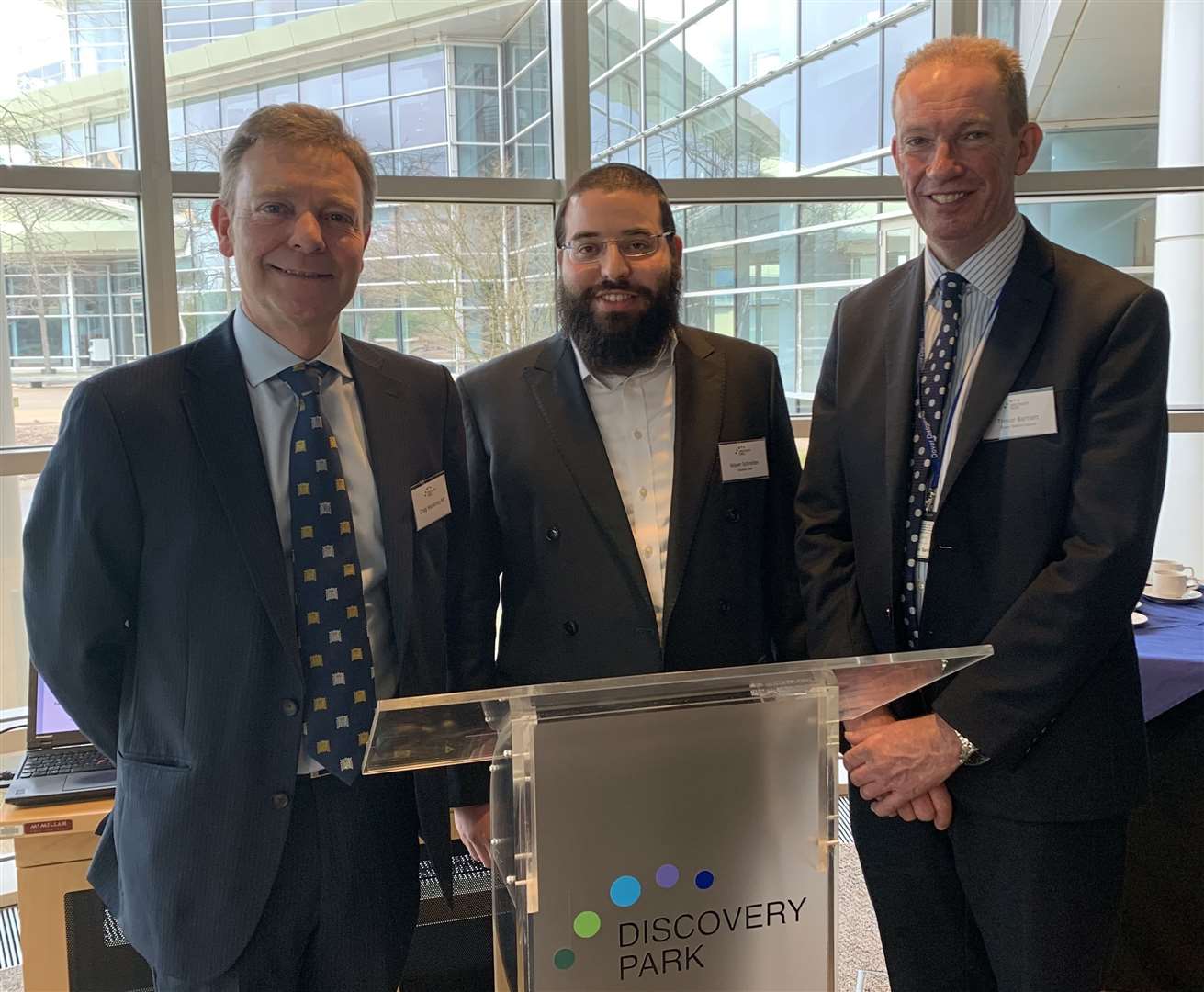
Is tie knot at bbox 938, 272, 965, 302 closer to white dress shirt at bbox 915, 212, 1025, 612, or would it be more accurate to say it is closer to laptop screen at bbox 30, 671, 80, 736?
white dress shirt at bbox 915, 212, 1025, 612

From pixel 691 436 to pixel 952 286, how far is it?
0.58 meters

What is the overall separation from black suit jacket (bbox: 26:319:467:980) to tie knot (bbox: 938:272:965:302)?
3.95 feet

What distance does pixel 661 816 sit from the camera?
1026mm

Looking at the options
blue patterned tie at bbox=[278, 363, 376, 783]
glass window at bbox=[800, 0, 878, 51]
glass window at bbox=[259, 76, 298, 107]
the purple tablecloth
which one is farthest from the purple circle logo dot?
glass window at bbox=[800, 0, 878, 51]

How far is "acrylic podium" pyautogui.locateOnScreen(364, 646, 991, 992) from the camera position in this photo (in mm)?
991

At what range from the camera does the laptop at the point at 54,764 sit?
239cm

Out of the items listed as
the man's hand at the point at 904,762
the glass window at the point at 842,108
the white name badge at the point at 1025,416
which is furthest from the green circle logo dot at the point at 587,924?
the glass window at the point at 842,108

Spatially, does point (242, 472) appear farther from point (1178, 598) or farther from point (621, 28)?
point (621, 28)

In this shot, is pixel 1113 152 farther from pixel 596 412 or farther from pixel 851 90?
pixel 596 412

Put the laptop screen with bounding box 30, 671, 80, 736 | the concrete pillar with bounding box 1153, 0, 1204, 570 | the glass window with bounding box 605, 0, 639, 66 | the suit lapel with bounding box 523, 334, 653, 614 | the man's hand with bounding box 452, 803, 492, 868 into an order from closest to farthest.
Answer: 1. the man's hand with bounding box 452, 803, 492, 868
2. the suit lapel with bounding box 523, 334, 653, 614
3. the laptop screen with bounding box 30, 671, 80, 736
4. the glass window with bounding box 605, 0, 639, 66
5. the concrete pillar with bounding box 1153, 0, 1204, 570

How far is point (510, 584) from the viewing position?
204cm

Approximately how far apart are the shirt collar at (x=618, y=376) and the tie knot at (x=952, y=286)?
1.96 ft

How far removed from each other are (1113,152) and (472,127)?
284cm

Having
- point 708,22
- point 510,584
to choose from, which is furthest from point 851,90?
point 510,584
